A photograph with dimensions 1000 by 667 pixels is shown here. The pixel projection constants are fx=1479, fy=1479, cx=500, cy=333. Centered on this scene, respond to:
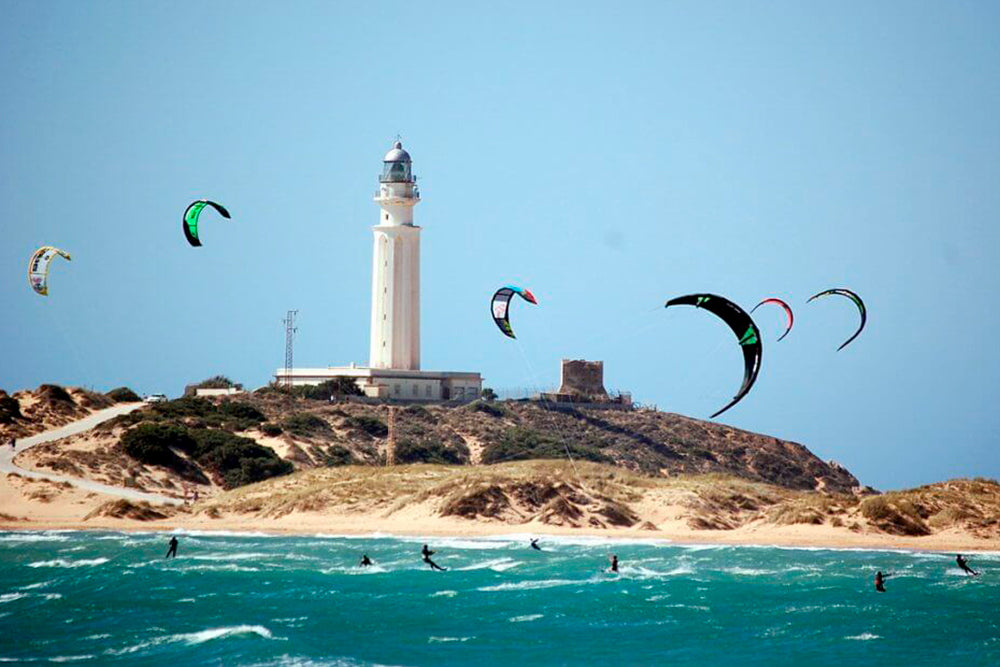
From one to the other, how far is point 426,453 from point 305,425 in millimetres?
5027

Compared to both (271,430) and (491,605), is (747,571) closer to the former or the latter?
(491,605)

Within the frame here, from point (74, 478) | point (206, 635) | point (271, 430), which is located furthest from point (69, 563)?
point (271, 430)

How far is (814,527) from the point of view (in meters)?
38.1

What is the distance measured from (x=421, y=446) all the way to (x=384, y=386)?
7.95 metres

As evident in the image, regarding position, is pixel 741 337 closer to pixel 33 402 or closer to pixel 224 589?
pixel 224 589

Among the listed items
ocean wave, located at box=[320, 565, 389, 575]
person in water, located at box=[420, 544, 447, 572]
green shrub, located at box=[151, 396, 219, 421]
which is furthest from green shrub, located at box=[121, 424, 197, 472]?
person in water, located at box=[420, 544, 447, 572]

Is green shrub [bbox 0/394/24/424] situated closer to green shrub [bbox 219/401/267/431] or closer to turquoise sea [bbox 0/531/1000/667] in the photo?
green shrub [bbox 219/401/267/431]

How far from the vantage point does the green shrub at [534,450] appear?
182ft

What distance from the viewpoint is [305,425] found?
57.0m

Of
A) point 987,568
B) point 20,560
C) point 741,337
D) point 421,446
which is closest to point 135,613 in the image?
point 20,560

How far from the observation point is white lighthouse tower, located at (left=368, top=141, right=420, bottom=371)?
63594mm

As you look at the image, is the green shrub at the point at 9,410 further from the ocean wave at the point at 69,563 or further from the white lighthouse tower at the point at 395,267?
the ocean wave at the point at 69,563

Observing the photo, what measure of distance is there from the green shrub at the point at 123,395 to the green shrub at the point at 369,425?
36.4 feet

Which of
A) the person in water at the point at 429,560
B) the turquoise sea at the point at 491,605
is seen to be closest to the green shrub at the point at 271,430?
the turquoise sea at the point at 491,605
